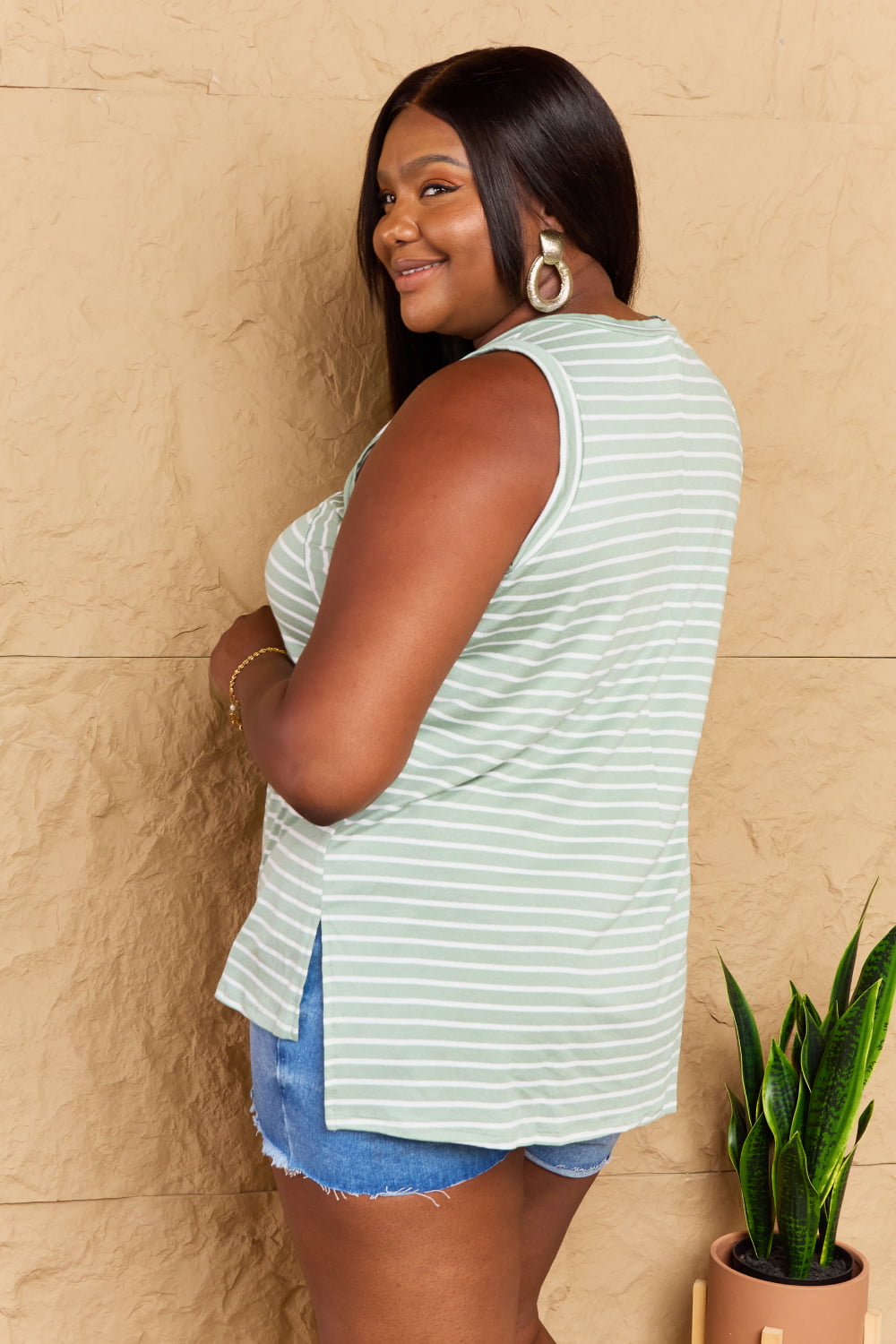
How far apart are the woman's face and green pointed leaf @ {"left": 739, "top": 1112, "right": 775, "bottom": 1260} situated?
1.08m

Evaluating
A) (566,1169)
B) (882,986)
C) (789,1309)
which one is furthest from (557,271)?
(789,1309)

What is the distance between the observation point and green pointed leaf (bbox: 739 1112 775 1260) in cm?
165

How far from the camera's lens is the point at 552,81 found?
112 centimetres

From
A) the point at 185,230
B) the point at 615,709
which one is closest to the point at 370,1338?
the point at 615,709

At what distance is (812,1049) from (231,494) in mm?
1028

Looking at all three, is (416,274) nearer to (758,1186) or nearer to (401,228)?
(401,228)

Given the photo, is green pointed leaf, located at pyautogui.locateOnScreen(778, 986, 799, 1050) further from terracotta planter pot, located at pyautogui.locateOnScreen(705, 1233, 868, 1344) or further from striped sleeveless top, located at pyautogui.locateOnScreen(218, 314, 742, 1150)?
striped sleeveless top, located at pyautogui.locateOnScreen(218, 314, 742, 1150)

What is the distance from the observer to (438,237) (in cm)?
111

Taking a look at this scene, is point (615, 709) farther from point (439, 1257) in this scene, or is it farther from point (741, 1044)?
point (741, 1044)

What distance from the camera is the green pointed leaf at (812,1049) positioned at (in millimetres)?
1646

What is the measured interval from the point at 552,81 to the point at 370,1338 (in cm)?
105

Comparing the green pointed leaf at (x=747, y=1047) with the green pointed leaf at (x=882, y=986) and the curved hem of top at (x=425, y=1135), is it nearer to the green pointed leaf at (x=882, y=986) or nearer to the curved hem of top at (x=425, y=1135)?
the green pointed leaf at (x=882, y=986)

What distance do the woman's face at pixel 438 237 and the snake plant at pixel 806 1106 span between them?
3.05 ft

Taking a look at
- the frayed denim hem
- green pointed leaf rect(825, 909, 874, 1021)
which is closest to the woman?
the frayed denim hem
